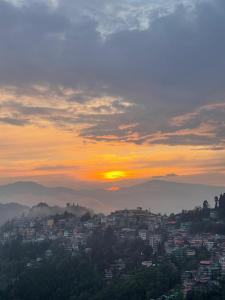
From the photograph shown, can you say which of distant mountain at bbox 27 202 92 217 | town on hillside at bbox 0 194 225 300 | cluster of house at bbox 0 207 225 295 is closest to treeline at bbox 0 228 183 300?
town on hillside at bbox 0 194 225 300

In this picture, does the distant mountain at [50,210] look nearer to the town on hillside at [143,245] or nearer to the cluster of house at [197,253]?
the town on hillside at [143,245]

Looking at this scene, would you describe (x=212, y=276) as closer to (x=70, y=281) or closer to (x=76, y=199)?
(x=70, y=281)

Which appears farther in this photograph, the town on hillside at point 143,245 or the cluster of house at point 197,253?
the town on hillside at point 143,245

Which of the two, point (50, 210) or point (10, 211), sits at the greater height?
point (10, 211)

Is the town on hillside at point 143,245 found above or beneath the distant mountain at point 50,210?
beneath

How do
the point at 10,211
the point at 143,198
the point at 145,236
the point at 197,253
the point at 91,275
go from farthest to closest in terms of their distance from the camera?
the point at 143,198, the point at 10,211, the point at 145,236, the point at 197,253, the point at 91,275

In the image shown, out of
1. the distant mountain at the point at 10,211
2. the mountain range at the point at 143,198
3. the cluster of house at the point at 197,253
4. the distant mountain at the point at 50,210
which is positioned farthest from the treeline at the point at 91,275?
the mountain range at the point at 143,198

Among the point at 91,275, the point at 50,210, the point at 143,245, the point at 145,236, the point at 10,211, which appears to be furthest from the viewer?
the point at 10,211

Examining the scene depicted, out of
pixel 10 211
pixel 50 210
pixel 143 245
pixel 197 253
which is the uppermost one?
pixel 10 211

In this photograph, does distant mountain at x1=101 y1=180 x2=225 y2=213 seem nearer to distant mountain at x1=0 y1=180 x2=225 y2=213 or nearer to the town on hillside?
distant mountain at x1=0 y1=180 x2=225 y2=213

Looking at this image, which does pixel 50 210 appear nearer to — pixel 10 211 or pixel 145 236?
pixel 10 211

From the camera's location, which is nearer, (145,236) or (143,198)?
(145,236)

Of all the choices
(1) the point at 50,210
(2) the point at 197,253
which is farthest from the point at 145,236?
(1) the point at 50,210
